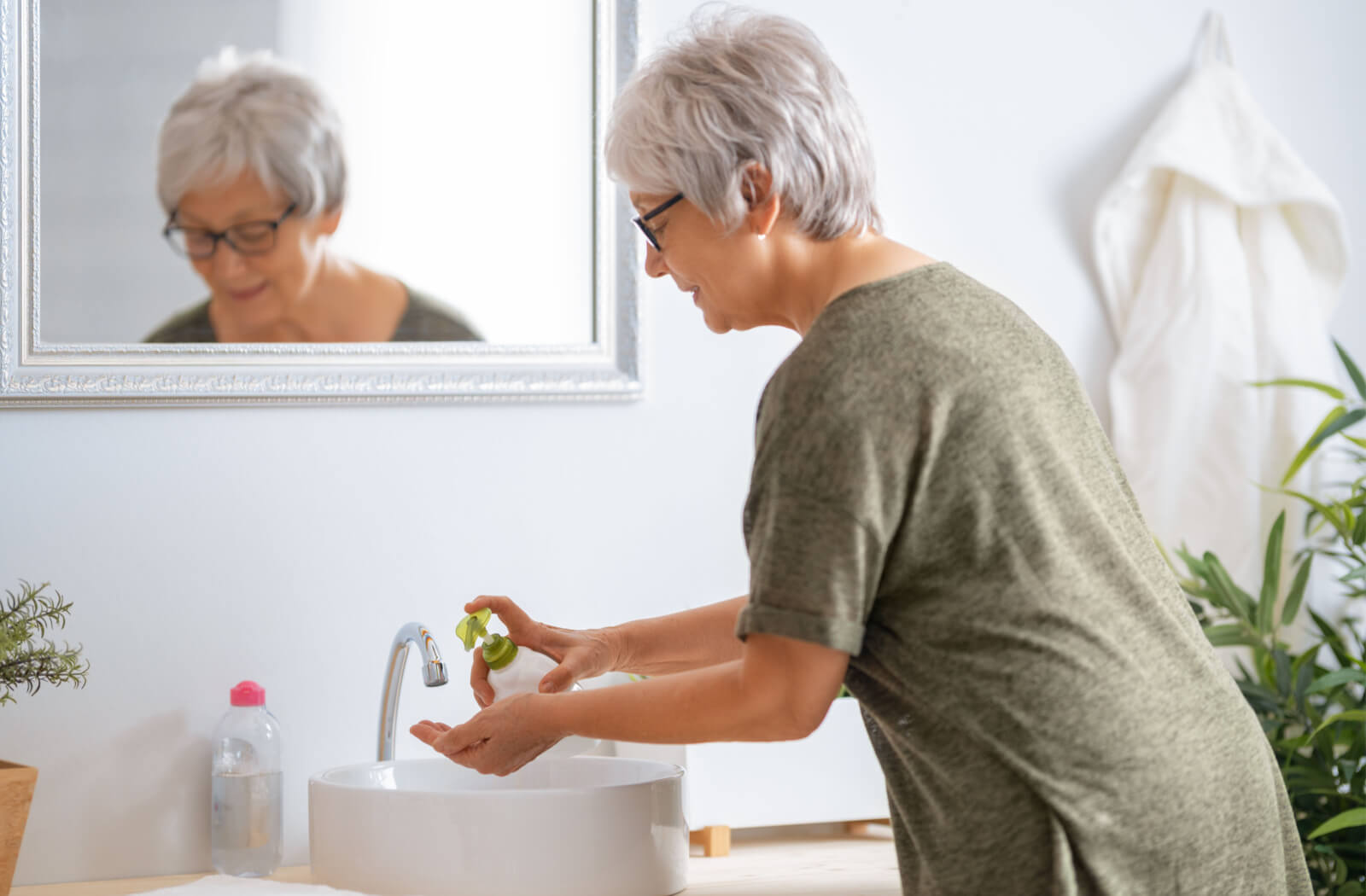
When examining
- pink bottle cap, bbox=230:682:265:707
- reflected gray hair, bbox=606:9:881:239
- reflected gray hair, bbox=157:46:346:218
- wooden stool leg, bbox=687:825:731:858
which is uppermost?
reflected gray hair, bbox=157:46:346:218

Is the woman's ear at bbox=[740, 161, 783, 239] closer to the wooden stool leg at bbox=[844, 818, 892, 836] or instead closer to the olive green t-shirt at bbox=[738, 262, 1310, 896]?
the olive green t-shirt at bbox=[738, 262, 1310, 896]

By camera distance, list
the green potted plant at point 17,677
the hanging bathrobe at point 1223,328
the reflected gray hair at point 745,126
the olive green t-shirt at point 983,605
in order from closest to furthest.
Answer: the olive green t-shirt at point 983,605, the reflected gray hair at point 745,126, the green potted plant at point 17,677, the hanging bathrobe at point 1223,328

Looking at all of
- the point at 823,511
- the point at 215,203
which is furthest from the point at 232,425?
the point at 823,511

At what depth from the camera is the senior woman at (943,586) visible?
2.50 feet

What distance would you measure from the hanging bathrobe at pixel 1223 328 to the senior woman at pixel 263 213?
3.08 feet

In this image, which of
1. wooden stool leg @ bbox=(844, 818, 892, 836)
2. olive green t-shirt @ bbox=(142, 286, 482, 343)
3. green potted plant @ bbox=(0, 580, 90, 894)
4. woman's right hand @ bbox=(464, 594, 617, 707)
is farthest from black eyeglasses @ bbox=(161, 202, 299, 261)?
wooden stool leg @ bbox=(844, 818, 892, 836)

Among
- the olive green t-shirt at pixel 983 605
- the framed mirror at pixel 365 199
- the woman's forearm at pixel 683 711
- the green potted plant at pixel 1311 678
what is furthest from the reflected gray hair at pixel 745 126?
the green potted plant at pixel 1311 678

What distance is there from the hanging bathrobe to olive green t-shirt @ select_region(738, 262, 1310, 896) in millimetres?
903

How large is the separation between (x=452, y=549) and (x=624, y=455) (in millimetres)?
235

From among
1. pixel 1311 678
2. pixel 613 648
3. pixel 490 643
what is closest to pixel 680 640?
pixel 613 648

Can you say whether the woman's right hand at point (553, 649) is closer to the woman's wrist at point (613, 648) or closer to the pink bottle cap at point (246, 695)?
the woman's wrist at point (613, 648)

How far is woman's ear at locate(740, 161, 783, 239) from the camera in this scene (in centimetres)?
86

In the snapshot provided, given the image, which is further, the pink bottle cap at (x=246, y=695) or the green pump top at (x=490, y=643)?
the pink bottle cap at (x=246, y=695)

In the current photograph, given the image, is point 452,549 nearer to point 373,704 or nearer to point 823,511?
point 373,704
